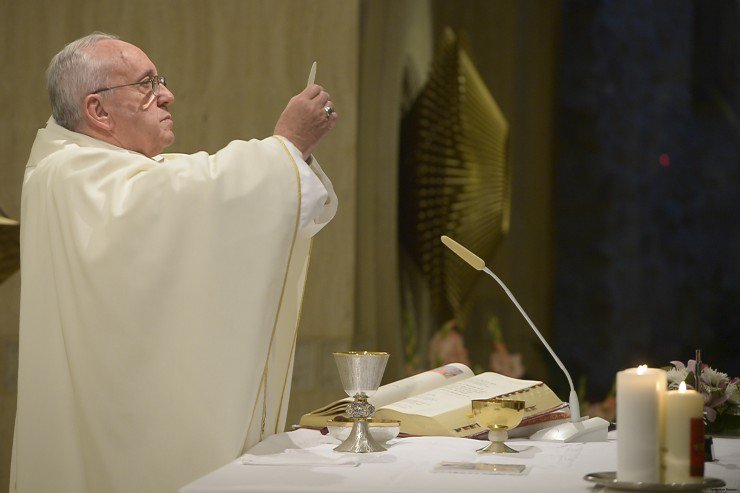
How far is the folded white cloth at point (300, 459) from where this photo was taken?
184cm

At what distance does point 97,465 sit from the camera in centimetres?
220

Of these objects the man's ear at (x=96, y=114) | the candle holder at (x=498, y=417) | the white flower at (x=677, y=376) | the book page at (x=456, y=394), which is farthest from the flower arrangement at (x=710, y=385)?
the man's ear at (x=96, y=114)

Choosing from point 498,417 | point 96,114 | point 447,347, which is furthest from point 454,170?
point 498,417

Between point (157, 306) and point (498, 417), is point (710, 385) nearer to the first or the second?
point (498, 417)

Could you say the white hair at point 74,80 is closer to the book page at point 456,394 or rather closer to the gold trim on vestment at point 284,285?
the gold trim on vestment at point 284,285

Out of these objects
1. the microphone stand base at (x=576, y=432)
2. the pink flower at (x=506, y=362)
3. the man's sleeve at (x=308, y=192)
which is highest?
the man's sleeve at (x=308, y=192)

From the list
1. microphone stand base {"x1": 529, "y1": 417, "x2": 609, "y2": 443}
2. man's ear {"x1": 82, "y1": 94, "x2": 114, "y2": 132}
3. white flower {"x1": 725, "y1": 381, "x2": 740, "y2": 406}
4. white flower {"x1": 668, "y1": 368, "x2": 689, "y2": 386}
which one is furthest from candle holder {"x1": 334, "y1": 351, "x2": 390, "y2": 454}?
man's ear {"x1": 82, "y1": 94, "x2": 114, "y2": 132}

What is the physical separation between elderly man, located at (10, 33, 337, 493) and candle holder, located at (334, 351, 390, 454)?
23cm

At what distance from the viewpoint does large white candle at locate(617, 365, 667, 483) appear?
156 centimetres

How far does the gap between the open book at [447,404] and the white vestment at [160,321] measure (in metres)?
0.24

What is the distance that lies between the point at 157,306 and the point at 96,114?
622 mm

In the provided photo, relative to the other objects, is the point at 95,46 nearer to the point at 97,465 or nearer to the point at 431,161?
the point at 97,465

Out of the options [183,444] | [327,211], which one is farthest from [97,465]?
[327,211]

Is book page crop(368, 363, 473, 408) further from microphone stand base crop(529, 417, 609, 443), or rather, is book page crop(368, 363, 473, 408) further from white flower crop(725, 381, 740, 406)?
white flower crop(725, 381, 740, 406)
